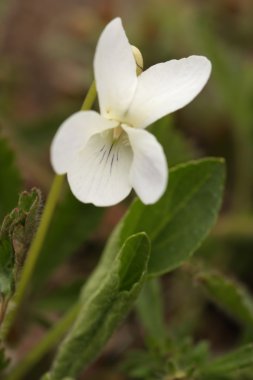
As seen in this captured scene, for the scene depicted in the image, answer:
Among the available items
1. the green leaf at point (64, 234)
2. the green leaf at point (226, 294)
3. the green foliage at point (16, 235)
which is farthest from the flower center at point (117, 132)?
the green leaf at point (64, 234)

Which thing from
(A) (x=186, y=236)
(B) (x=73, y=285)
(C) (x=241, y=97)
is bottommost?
(C) (x=241, y=97)

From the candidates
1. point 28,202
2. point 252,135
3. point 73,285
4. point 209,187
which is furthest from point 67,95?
point 28,202

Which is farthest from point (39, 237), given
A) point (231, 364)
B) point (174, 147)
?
point (174, 147)

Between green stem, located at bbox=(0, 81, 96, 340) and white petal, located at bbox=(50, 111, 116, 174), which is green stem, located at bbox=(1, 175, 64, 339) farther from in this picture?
white petal, located at bbox=(50, 111, 116, 174)

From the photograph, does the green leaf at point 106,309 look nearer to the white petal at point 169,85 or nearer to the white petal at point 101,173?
the white petal at point 101,173

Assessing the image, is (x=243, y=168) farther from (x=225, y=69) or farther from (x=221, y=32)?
(x=221, y=32)

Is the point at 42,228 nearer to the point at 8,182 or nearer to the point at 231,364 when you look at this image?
the point at 8,182
